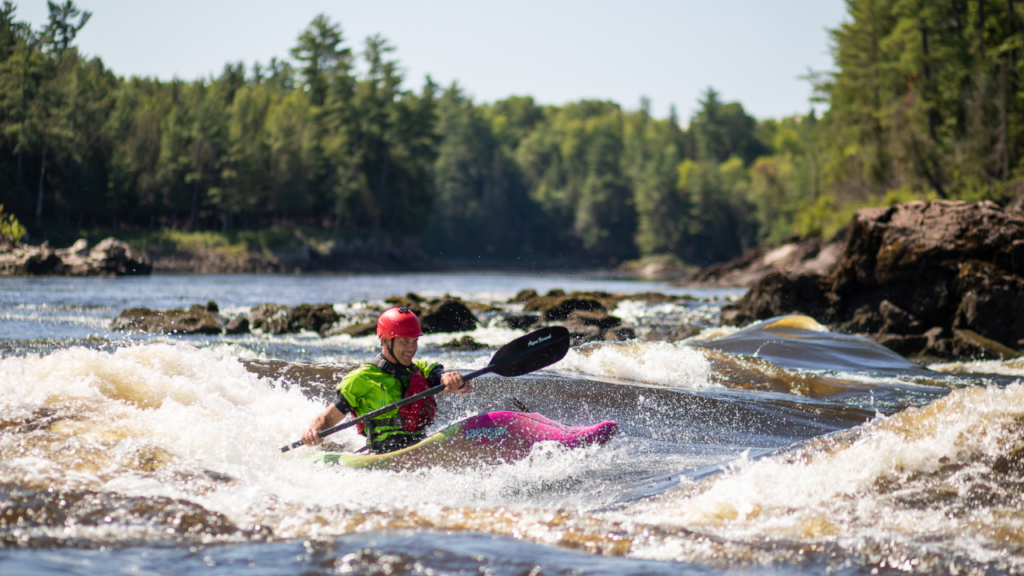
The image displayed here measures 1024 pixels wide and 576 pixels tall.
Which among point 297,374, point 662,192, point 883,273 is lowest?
point 297,374

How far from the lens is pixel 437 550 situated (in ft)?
13.4

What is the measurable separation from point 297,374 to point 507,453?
4973 mm

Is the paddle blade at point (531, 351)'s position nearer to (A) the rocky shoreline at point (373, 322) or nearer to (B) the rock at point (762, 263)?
(A) the rocky shoreline at point (373, 322)

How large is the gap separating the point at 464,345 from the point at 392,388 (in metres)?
7.90

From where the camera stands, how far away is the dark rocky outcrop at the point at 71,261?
31.3m

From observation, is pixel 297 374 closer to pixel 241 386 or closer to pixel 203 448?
pixel 241 386

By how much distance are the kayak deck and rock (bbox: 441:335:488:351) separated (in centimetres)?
760

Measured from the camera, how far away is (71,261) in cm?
3328

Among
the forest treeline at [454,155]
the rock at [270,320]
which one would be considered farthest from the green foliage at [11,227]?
the rock at [270,320]

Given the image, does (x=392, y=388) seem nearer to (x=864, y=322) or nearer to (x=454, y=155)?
(x=864, y=322)

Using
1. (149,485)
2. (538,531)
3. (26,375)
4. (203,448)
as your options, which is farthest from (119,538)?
(26,375)

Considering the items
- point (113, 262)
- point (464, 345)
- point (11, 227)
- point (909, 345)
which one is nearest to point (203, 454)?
point (464, 345)

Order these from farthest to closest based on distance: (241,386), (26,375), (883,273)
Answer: (883,273)
(241,386)
(26,375)

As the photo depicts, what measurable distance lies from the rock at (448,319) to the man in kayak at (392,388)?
10.1 meters
